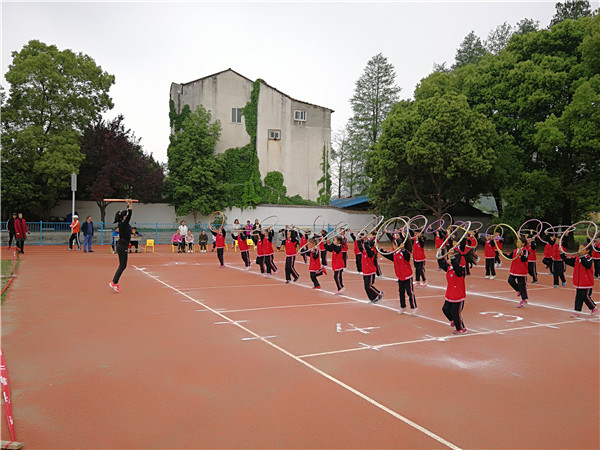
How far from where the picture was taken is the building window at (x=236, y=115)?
39562 millimetres

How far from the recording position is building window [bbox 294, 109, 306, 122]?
4112cm

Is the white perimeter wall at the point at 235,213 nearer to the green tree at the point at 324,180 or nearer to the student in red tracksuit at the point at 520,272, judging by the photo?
the green tree at the point at 324,180

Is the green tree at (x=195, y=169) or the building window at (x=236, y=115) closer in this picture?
the green tree at (x=195, y=169)

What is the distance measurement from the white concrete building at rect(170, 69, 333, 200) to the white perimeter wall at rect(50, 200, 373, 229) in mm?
2904

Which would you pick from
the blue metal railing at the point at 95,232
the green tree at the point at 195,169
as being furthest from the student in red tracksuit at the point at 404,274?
the green tree at the point at 195,169

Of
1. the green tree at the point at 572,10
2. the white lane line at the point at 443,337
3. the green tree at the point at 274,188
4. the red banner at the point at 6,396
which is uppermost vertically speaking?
the green tree at the point at 572,10

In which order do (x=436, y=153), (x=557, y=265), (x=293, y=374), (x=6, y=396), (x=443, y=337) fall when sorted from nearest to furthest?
(x=6, y=396) < (x=293, y=374) < (x=443, y=337) < (x=557, y=265) < (x=436, y=153)

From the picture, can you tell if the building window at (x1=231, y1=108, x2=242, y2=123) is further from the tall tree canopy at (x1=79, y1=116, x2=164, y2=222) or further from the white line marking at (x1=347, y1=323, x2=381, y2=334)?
the white line marking at (x1=347, y1=323, x2=381, y2=334)

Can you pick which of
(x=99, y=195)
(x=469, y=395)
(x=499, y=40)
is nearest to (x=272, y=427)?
(x=469, y=395)

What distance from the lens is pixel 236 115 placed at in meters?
39.7

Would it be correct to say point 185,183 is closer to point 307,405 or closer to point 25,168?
point 25,168

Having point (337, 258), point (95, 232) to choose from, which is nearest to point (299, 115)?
point (95, 232)

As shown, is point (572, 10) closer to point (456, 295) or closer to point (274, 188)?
point (274, 188)

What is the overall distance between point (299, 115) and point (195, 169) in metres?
11.6
